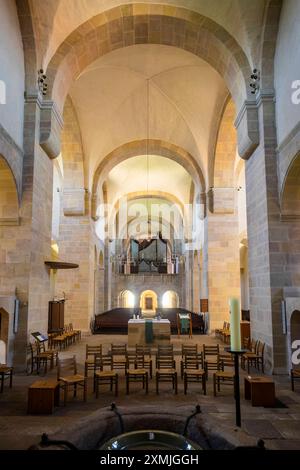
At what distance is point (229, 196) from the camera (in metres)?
15.4

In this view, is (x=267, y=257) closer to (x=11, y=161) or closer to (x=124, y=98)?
(x=11, y=161)

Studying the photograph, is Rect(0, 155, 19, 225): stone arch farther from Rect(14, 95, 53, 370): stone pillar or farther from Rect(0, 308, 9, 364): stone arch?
Rect(0, 308, 9, 364): stone arch

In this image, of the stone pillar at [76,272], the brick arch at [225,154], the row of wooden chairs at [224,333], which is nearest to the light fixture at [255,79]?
the brick arch at [225,154]

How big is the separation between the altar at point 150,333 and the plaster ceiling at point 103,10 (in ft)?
28.3

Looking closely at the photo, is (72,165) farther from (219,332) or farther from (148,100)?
(219,332)

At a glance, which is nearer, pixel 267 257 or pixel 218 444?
pixel 218 444

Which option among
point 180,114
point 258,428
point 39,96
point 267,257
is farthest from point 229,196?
point 258,428

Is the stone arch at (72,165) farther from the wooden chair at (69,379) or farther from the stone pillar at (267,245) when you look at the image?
the wooden chair at (69,379)

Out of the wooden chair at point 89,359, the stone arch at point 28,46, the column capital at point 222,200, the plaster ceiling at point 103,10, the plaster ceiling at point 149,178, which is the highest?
the plaster ceiling at point 149,178

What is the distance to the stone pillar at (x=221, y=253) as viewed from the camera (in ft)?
50.9

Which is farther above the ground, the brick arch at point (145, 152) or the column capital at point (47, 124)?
the brick arch at point (145, 152)

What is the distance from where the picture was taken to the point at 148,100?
14750 millimetres

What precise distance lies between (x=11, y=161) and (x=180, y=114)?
29.0ft

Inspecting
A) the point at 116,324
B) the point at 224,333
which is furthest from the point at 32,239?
the point at 116,324
